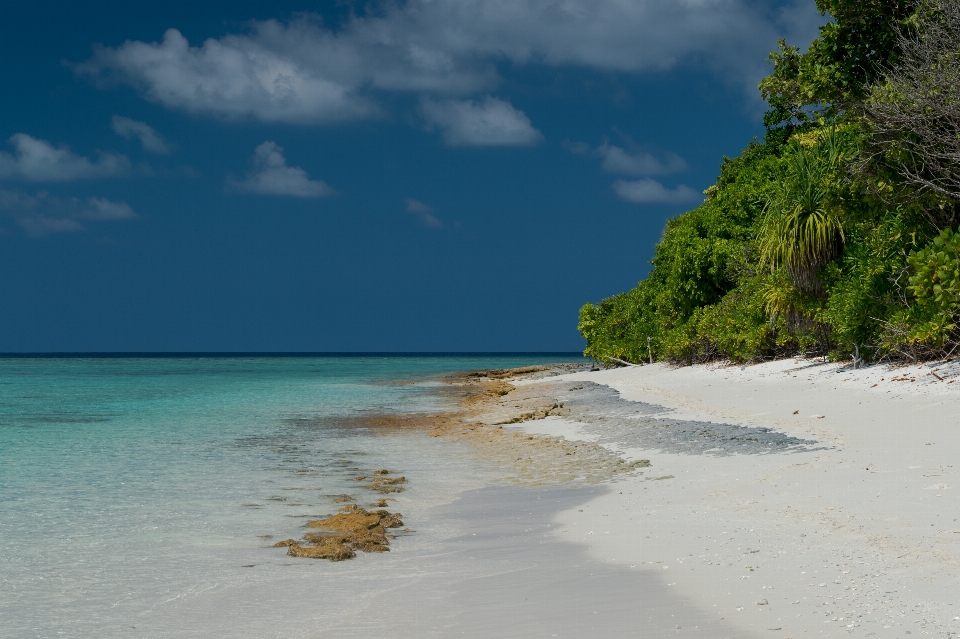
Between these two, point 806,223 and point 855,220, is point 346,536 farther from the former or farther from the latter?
point 806,223

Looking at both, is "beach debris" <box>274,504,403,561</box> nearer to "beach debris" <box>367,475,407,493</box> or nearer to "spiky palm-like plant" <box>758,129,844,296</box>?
"beach debris" <box>367,475,407,493</box>

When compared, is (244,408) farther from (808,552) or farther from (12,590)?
(808,552)

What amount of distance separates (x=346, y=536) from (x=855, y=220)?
13106mm

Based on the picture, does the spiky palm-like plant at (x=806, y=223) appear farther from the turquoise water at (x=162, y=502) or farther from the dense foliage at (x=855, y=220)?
the turquoise water at (x=162, y=502)

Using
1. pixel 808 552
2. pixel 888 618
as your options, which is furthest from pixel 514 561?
pixel 888 618

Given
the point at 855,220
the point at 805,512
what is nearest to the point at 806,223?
the point at 855,220

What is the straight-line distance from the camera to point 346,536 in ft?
26.4

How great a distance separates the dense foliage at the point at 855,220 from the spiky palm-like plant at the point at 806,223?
0.03 m

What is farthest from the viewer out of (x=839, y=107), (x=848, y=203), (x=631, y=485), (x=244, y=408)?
(x=244, y=408)

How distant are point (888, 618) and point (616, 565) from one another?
2308 millimetres

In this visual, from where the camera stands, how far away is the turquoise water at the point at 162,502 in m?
6.27

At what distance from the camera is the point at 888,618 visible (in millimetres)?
4465

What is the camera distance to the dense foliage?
13.0 metres

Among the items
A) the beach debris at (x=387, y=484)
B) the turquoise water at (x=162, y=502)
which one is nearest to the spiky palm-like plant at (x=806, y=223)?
the turquoise water at (x=162, y=502)
